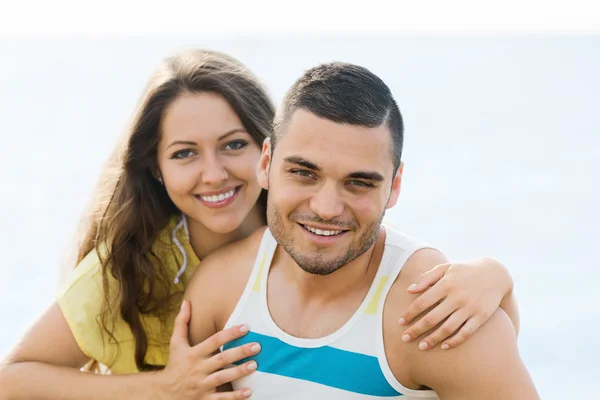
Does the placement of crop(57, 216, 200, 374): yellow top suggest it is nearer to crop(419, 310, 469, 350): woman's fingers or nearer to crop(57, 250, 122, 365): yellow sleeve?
crop(57, 250, 122, 365): yellow sleeve

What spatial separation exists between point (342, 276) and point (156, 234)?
1026mm

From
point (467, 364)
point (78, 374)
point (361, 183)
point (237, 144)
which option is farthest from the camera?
point (237, 144)

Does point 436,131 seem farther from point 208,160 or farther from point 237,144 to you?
point 208,160

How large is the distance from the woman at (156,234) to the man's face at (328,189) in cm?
55

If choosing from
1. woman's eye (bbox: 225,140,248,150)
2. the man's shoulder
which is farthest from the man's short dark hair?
woman's eye (bbox: 225,140,248,150)

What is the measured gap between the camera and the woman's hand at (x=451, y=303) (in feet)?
7.40

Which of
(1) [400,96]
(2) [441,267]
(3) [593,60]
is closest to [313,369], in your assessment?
(2) [441,267]

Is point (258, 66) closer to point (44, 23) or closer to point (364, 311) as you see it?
point (44, 23)

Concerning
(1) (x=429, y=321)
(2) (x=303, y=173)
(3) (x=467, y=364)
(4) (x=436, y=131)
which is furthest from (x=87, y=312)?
(4) (x=436, y=131)

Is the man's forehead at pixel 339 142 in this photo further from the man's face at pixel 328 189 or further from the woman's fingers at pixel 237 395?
the woman's fingers at pixel 237 395

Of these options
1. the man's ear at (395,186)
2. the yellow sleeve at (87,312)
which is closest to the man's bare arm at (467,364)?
the man's ear at (395,186)

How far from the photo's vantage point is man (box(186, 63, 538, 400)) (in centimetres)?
227

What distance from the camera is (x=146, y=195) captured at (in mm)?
3266

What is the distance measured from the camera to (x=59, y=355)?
9.59 feet
